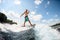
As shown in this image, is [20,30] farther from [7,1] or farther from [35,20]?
[7,1]

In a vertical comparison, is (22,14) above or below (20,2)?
below

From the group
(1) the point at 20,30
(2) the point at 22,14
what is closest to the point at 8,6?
(2) the point at 22,14

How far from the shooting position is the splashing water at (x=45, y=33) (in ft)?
14.6

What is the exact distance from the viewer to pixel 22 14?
4402mm

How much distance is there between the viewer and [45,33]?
4.52 meters

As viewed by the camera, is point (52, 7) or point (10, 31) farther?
point (52, 7)

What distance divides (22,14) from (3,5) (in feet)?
1.76

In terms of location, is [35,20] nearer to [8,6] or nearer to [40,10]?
[40,10]

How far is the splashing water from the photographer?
446 centimetres

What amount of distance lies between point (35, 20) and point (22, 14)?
38 cm

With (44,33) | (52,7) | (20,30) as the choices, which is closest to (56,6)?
(52,7)

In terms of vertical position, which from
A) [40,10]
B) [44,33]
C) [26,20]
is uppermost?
[40,10]

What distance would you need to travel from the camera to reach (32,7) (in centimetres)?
448

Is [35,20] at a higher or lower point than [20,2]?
lower
